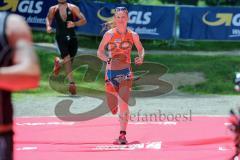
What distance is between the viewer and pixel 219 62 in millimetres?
16859

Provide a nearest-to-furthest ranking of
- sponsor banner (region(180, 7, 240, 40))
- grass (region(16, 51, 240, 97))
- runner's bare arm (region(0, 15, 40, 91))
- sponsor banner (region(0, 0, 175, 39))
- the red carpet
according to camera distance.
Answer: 1. runner's bare arm (region(0, 15, 40, 91))
2. the red carpet
3. grass (region(16, 51, 240, 97))
4. sponsor banner (region(0, 0, 175, 39))
5. sponsor banner (region(180, 7, 240, 40))

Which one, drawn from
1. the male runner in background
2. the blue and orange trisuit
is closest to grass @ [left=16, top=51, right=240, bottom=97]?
the male runner in background

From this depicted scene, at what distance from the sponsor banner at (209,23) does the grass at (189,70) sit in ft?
6.48

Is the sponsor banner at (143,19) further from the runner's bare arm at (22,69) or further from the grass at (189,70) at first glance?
the runner's bare arm at (22,69)

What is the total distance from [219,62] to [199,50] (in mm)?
4642

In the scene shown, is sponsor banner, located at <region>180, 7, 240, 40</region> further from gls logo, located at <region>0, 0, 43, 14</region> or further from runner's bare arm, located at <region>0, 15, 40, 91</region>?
runner's bare arm, located at <region>0, 15, 40, 91</region>

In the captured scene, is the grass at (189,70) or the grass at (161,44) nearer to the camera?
the grass at (189,70)

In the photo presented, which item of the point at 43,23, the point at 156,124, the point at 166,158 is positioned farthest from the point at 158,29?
the point at 166,158

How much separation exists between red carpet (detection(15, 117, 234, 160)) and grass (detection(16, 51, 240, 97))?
4.01 m

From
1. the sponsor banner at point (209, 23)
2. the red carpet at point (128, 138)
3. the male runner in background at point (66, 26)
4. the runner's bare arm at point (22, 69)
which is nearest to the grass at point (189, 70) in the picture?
the male runner in background at point (66, 26)

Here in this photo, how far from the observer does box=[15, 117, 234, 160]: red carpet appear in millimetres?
6488

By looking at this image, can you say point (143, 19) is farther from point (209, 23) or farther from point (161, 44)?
point (209, 23)

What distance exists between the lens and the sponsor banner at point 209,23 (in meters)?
20.7

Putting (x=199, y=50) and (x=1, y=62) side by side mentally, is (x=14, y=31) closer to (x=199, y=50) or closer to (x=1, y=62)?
(x=1, y=62)
